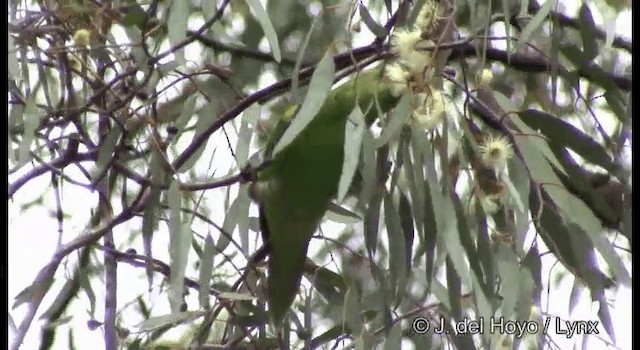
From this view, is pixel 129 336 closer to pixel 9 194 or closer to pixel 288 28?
pixel 9 194

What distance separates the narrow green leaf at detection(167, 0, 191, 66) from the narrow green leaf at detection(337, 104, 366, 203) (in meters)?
0.18

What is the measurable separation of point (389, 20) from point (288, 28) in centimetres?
18

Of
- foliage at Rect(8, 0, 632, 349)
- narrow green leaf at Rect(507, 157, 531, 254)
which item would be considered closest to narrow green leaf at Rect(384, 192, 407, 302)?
foliage at Rect(8, 0, 632, 349)

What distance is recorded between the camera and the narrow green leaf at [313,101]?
2.38 ft

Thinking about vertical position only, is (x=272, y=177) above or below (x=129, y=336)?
above

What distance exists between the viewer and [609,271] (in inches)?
32.3

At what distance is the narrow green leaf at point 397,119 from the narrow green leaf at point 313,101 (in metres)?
0.06

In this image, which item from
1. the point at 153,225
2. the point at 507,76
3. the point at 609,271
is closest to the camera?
the point at 609,271

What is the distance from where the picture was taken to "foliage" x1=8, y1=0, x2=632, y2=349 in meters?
0.78

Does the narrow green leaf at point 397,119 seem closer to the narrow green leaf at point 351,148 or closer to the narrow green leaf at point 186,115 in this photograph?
the narrow green leaf at point 351,148

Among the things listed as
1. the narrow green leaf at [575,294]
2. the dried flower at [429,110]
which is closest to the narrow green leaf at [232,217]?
the dried flower at [429,110]

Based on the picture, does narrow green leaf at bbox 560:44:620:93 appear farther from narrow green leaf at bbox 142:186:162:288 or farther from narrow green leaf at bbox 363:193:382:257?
narrow green leaf at bbox 142:186:162:288

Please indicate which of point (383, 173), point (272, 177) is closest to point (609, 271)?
point (383, 173)

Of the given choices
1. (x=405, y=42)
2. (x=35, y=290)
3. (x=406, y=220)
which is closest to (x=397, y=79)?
(x=405, y=42)
